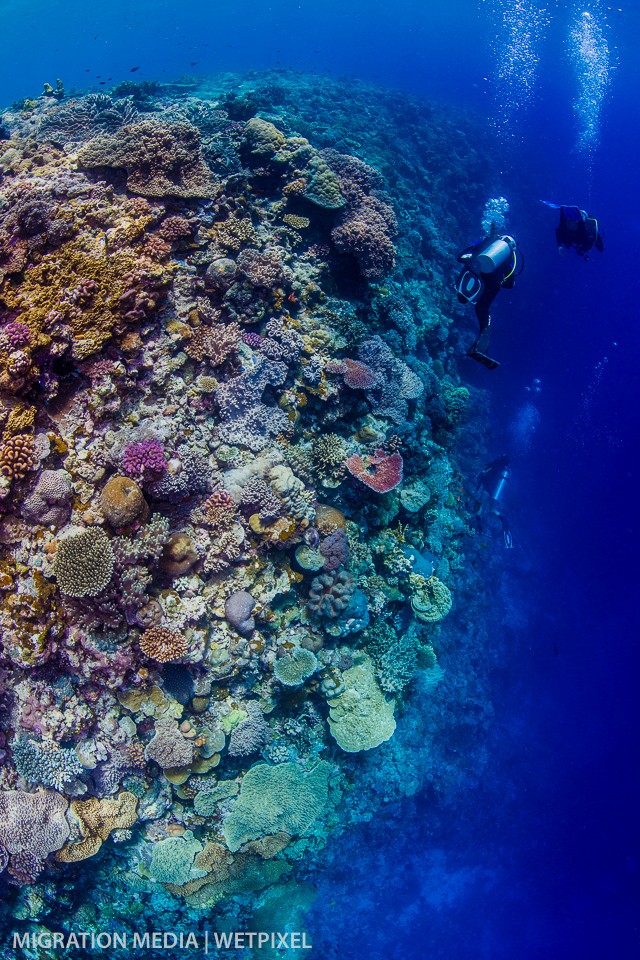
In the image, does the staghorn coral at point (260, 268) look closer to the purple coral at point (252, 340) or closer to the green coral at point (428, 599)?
the purple coral at point (252, 340)

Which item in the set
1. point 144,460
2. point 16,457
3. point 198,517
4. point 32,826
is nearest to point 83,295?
point 16,457

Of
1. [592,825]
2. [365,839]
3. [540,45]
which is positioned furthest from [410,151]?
[540,45]

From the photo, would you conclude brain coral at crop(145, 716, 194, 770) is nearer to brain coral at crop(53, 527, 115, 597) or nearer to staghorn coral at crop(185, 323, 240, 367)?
brain coral at crop(53, 527, 115, 597)

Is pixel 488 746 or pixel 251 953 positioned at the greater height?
pixel 251 953

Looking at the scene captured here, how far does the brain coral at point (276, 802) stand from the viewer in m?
7.75

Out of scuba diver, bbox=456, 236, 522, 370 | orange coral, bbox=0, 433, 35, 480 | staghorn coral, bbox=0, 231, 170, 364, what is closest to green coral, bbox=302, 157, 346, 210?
scuba diver, bbox=456, 236, 522, 370

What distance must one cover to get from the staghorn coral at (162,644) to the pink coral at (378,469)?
401 cm

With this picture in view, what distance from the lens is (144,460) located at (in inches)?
227

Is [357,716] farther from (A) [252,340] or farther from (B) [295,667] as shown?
(A) [252,340]

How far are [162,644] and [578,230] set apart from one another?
14851 millimetres

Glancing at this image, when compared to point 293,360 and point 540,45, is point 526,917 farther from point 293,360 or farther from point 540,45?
point 540,45

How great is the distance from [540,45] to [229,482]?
104 metres

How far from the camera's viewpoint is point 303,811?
27.5ft

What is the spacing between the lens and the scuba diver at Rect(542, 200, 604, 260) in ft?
42.5
